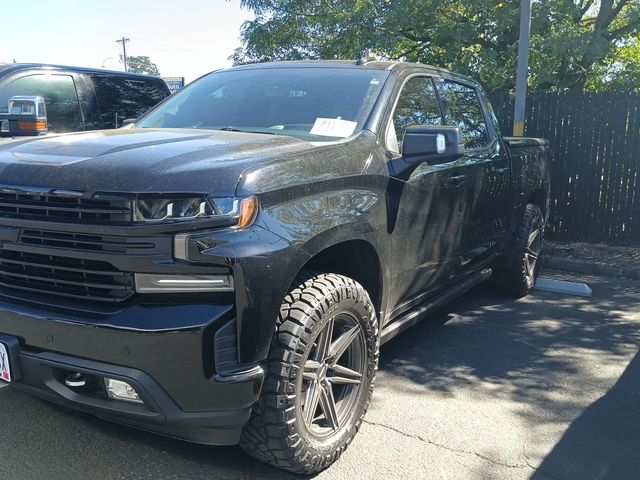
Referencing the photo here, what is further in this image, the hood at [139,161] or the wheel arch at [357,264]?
the wheel arch at [357,264]

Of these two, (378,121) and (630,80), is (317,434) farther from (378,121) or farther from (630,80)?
(630,80)

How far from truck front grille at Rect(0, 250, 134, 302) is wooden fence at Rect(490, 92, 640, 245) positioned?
7.15 m

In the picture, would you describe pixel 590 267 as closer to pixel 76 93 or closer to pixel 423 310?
pixel 423 310

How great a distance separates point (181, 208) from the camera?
233cm

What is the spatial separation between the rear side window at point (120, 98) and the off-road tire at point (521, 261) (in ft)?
13.1

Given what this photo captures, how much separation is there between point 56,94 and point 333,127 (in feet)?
11.9

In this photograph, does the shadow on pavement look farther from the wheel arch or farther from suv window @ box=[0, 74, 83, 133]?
suv window @ box=[0, 74, 83, 133]

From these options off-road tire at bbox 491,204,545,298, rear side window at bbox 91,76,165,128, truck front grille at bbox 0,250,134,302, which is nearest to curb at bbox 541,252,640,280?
off-road tire at bbox 491,204,545,298

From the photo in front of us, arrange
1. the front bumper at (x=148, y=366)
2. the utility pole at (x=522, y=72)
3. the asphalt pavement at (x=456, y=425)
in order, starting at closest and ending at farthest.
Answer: the front bumper at (x=148, y=366), the asphalt pavement at (x=456, y=425), the utility pole at (x=522, y=72)

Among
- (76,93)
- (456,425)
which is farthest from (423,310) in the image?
(76,93)

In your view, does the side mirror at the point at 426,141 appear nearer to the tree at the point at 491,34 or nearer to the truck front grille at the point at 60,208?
the truck front grille at the point at 60,208

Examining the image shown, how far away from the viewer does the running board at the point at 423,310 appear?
3.61 m

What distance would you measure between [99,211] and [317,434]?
4.44 ft

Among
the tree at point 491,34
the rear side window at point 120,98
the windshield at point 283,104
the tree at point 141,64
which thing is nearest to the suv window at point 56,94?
the rear side window at point 120,98
